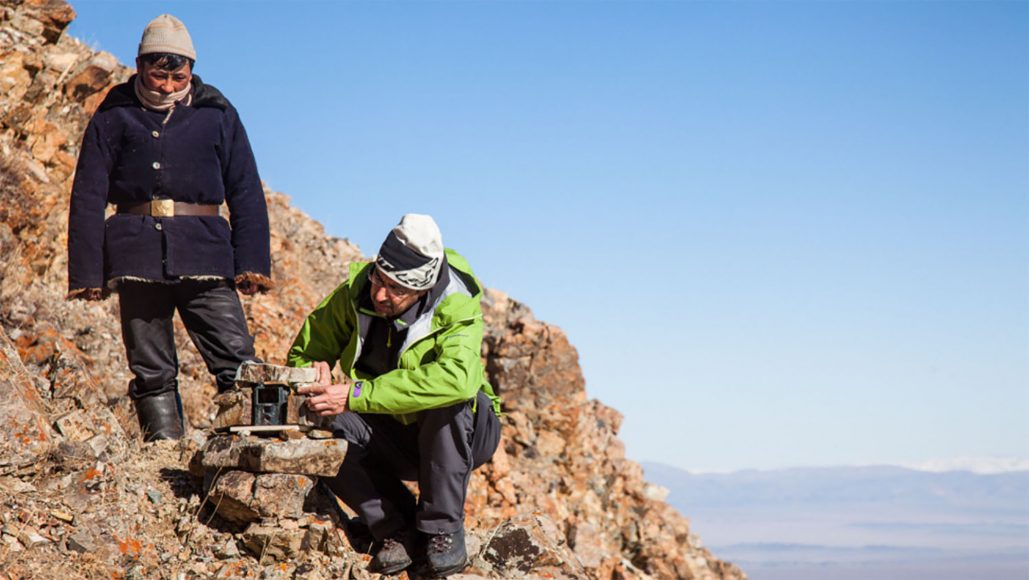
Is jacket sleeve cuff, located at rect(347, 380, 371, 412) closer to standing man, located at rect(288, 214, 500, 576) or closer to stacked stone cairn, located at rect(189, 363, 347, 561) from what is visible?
standing man, located at rect(288, 214, 500, 576)

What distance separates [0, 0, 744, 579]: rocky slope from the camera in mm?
5816

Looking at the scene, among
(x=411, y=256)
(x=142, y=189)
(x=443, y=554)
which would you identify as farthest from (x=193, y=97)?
(x=443, y=554)

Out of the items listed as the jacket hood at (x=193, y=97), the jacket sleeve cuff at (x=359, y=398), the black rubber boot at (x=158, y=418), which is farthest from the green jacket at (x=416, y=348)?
the jacket hood at (x=193, y=97)

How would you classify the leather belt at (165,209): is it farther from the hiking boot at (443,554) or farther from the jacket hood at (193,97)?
the hiking boot at (443,554)

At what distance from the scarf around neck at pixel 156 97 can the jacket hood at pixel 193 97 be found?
5 cm

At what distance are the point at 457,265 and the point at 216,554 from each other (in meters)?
2.04

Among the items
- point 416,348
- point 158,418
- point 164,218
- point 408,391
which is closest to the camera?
point 408,391

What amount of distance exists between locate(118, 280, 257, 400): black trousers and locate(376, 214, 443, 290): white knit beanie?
1.97 m

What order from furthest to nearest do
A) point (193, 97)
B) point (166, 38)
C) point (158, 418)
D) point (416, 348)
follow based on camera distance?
point (158, 418) → point (193, 97) → point (166, 38) → point (416, 348)

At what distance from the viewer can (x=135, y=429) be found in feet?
26.0

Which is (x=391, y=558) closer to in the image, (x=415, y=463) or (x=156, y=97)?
(x=415, y=463)

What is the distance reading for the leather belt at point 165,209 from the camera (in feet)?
23.1

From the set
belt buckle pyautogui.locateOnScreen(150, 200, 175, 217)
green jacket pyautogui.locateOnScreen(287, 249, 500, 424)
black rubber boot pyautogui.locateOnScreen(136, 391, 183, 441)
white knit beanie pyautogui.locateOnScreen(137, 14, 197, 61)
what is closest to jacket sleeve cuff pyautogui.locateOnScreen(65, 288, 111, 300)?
belt buckle pyautogui.locateOnScreen(150, 200, 175, 217)

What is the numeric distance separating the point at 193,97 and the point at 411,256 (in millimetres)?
2450
